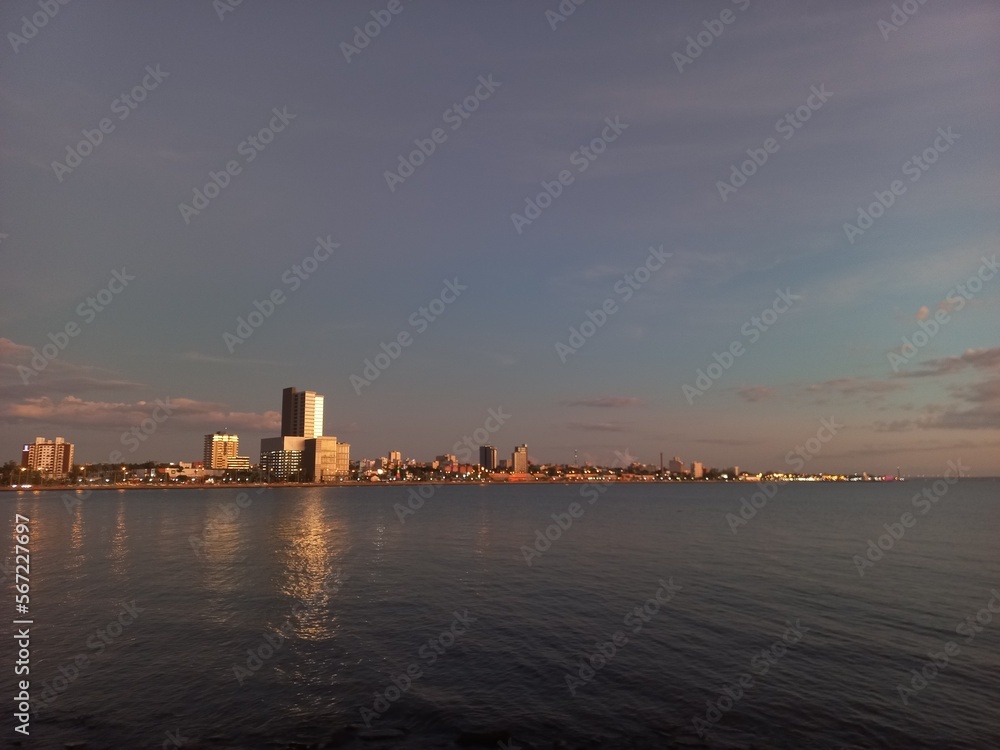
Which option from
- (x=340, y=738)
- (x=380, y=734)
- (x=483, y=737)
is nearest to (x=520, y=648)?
(x=483, y=737)

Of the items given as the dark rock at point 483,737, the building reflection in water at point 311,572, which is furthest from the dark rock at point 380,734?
the building reflection in water at point 311,572

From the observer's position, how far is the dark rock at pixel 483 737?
22312mm

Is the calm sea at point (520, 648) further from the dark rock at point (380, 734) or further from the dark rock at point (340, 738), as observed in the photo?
the dark rock at point (380, 734)

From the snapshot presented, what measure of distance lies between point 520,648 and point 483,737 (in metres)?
11.1

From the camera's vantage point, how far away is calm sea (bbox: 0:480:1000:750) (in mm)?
23984

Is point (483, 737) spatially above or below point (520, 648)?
above

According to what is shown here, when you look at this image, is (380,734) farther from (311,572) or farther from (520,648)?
(311,572)

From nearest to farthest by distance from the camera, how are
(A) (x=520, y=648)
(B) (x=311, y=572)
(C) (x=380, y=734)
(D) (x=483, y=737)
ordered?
1. (D) (x=483, y=737)
2. (C) (x=380, y=734)
3. (A) (x=520, y=648)
4. (B) (x=311, y=572)

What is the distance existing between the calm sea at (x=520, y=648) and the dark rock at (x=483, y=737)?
0.52 metres

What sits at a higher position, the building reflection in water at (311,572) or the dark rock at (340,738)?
the dark rock at (340,738)

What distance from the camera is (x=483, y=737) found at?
2273cm

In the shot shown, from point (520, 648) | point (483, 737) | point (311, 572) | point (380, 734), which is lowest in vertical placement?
point (311, 572)

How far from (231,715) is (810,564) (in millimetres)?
60995

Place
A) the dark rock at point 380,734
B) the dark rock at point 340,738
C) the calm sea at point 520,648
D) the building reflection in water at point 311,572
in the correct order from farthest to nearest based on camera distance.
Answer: the building reflection in water at point 311,572 → the calm sea at point 520,648 → the dark rock at point 380,734 → the dark rock at point 340,738
